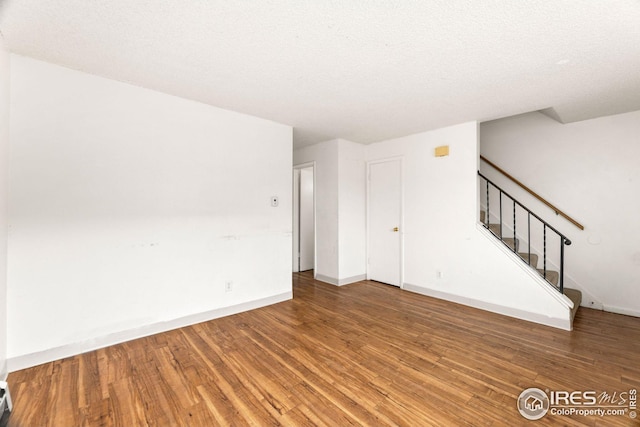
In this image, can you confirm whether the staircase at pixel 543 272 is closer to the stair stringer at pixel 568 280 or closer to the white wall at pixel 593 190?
the stair stringer at pixel 568 280

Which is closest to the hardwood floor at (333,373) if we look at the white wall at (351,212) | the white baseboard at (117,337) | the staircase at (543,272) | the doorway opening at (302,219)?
the white baseboard at (117,337)

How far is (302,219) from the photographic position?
5.61 metres

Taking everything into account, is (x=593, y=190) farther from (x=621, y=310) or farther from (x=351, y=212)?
(x=351, y=212)

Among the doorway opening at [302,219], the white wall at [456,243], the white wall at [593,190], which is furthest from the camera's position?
the doorway opening at [302,219]

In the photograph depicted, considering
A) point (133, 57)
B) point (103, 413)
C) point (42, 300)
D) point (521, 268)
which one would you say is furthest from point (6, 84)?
point (521, 268)

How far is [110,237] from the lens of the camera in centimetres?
247

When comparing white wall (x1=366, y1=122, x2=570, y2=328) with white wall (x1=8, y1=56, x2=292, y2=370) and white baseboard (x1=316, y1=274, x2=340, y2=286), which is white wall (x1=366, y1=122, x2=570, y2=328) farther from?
white wall (x1=8, y1=56, x2=292, y2=370)

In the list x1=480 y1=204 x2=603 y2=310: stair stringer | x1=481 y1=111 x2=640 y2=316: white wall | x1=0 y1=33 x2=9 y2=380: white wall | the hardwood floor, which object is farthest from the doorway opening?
x1=0 y1=33 x2=9 y2=380: white wall

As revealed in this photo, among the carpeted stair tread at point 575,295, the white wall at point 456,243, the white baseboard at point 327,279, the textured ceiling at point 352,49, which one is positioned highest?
the textured ceiling at point 352,49

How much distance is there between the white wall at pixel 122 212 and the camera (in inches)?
84.2

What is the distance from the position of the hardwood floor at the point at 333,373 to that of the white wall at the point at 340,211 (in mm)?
1519

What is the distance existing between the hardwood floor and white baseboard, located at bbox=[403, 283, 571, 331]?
0.40 feet

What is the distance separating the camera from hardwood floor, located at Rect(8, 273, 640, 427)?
5.35ft

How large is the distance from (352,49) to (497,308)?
3.41 m
